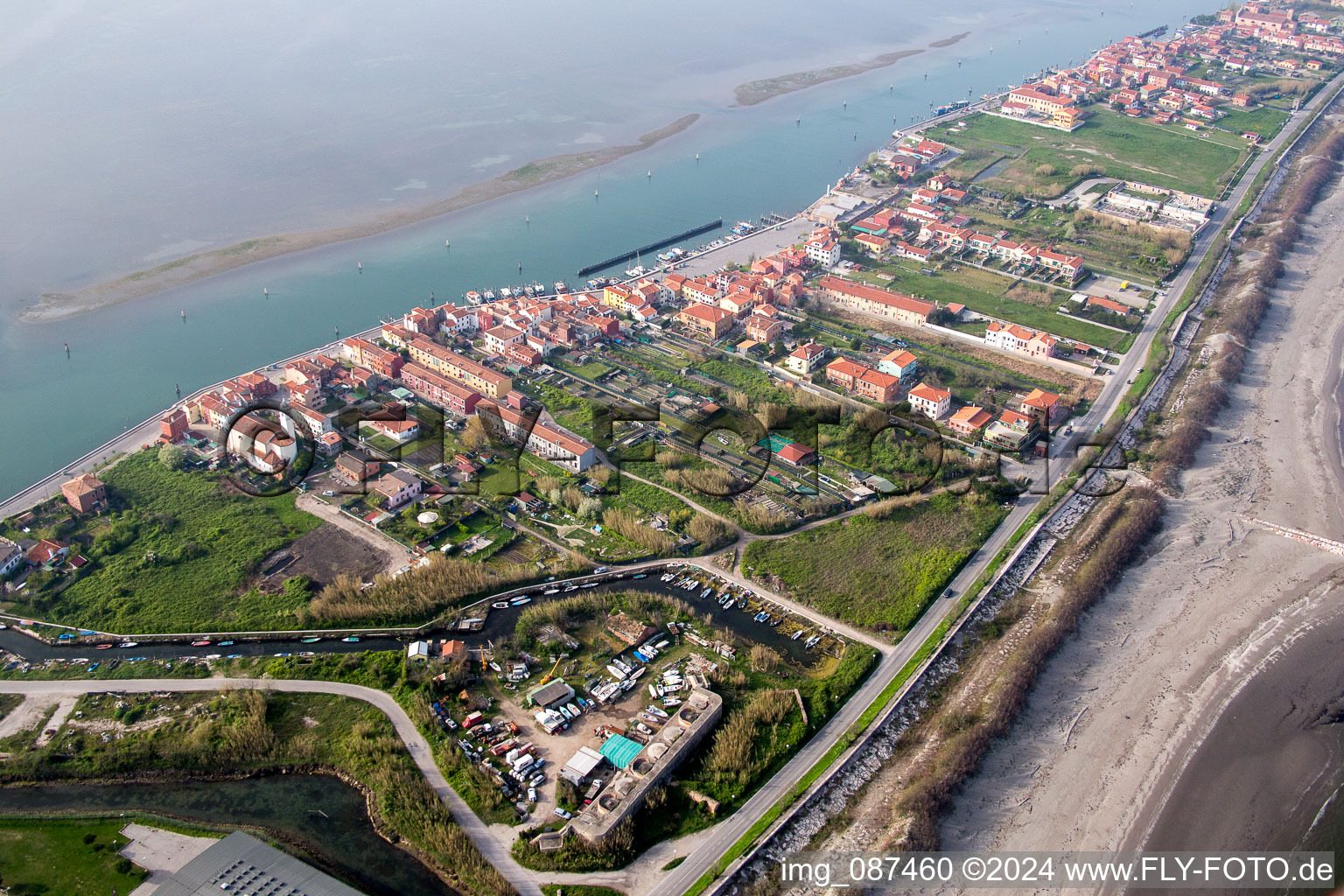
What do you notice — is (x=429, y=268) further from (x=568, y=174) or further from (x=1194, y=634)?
(x=1194, y=634)

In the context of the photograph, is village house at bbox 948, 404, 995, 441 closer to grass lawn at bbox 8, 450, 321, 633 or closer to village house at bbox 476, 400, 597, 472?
village house at bbox 476, 400, 597, 472

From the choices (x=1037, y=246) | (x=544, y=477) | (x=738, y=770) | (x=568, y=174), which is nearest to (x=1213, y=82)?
(x=1037, y=246)

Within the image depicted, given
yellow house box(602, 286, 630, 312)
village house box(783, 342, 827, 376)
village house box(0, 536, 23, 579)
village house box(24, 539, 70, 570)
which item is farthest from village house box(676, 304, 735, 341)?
village house box(0, 536, 23, 579)

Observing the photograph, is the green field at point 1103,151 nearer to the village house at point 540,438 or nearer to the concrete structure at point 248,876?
the village house at point 540,438

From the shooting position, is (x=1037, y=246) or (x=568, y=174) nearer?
(x=1037, y=246)

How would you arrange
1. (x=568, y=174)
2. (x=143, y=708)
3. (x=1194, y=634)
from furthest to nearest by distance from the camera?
(x=568, y=174), (x=1194, y=634), (x=143, y=708)

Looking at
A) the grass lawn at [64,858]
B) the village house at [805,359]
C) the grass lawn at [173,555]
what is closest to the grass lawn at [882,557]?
the village house at [805,359]

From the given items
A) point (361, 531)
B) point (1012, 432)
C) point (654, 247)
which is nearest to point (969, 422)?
point (1012, 432)
